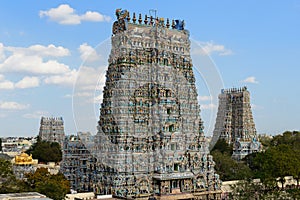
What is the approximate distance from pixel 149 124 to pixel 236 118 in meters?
40.2

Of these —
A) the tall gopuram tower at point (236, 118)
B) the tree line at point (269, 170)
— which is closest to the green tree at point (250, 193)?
the tree line at point (269, 170)

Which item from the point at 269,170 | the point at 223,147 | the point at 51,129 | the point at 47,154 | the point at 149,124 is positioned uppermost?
the point at 51,129

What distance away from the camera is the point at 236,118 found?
8338cm

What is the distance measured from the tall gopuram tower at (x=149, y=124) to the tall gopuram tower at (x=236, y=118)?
29.3 metres

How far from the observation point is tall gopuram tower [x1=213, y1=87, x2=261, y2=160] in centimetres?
8088

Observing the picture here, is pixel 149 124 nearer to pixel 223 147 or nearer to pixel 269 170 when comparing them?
pixel 269 170

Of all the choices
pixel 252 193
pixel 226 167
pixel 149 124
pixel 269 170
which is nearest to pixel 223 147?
pixel 226 167

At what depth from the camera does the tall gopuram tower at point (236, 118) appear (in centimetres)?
8088

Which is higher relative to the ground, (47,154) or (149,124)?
(149,124)

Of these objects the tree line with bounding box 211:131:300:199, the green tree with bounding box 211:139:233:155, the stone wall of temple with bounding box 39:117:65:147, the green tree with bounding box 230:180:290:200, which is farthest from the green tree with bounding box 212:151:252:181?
the stone wall of temple with bounding box 39:117:65:147

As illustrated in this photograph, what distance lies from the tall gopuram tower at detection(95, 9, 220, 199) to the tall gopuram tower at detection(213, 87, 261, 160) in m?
29.3

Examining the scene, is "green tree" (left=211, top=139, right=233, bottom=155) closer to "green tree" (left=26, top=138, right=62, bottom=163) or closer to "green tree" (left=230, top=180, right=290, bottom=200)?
"green tree" (left=26, top=138, right=62, bottom=163)

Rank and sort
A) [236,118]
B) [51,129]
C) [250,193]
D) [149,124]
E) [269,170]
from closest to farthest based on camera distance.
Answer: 1. [250,193]
2. [149,124]
3. [269,170]
4. [236,118]
5. [51,129]

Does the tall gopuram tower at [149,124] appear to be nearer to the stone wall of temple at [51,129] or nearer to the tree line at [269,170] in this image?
the tree line at [269,170]
